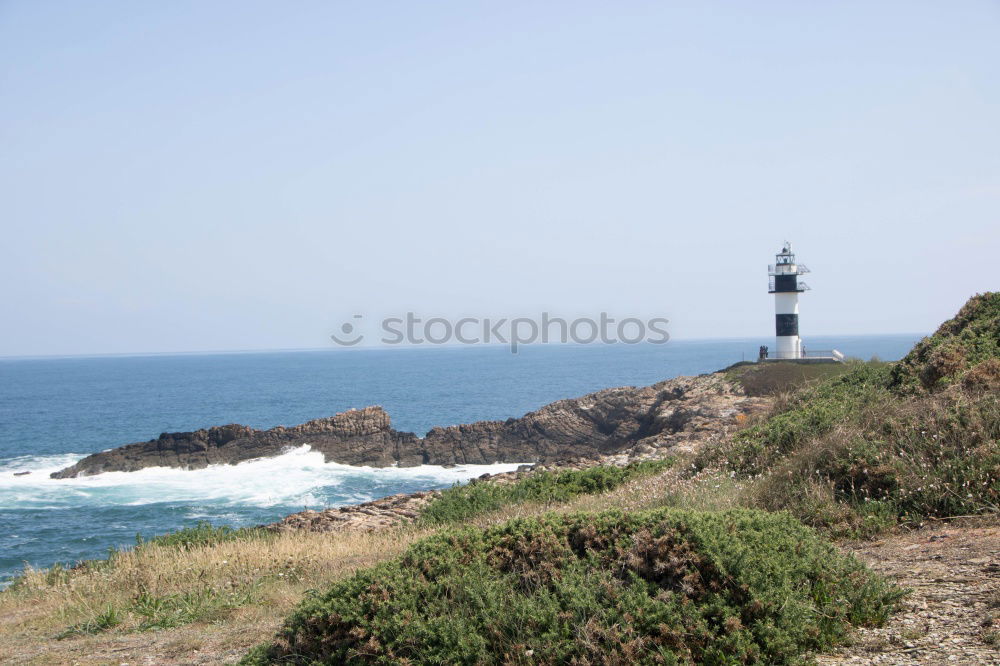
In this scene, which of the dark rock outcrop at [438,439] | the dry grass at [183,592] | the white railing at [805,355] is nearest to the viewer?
the dry grass at [183,592]

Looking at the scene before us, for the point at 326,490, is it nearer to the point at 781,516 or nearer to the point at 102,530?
the point at 102,530

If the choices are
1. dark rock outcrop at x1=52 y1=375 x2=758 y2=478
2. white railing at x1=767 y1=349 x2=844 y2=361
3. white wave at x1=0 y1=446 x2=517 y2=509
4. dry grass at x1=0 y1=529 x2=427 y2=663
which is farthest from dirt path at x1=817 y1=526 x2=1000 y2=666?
white railing at x1=767 y1=349 x2=844 y2=361

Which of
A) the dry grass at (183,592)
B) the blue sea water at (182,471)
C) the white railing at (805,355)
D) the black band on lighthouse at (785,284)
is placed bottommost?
the blue sea water at (182,471)

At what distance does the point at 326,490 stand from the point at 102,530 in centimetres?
1051

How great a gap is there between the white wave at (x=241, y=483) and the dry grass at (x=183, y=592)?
2490cm

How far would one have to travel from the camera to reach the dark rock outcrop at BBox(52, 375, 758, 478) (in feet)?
147

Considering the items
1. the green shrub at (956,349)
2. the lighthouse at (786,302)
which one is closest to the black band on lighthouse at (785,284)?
the lighthouse at (786,302)

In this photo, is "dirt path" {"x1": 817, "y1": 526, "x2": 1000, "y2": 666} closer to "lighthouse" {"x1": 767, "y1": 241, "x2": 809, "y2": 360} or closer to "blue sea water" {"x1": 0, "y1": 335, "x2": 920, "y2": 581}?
"blue sea water" {"x1": 0, "y1": 335, "x2": 920, "y2": 581}

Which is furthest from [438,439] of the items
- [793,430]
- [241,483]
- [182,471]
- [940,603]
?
[940,603]

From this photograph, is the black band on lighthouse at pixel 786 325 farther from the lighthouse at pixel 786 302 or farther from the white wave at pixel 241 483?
the white wave at pixel 241 483

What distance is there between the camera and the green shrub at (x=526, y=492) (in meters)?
13.6

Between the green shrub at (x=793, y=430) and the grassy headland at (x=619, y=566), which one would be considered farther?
the green shrub at (x=793, y=430)

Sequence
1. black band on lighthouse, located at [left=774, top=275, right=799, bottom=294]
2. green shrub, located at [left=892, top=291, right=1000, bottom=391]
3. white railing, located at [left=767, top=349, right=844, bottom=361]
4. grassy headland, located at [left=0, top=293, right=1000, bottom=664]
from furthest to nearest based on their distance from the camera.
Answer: black band on lighthouse, located at [left=774, top=275, right=799, bottom=294]
white railing, located at [left=767, top=349, right=844, bottom=361]
green shrub, located at [left=892, top=291, right=1000, bottom=391]
grassy headland, located at [left=0, top=293, right=1000, bottom=664]

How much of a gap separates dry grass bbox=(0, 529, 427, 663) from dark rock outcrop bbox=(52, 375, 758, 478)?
3195 centimetres
